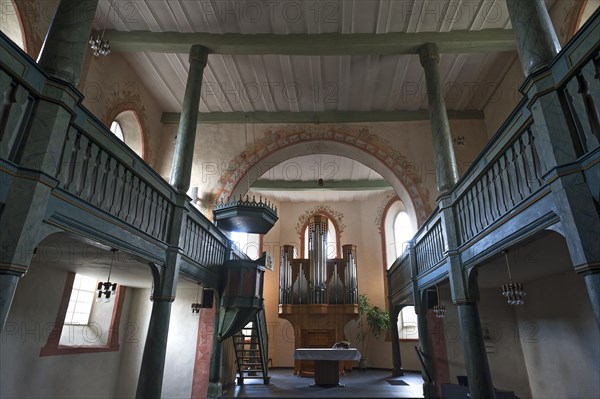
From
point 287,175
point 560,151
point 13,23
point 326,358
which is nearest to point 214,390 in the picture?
point 326,358

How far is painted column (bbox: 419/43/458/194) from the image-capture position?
5840 mm

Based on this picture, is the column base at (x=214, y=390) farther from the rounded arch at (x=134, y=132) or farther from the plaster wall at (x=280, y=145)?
the rounded arch at (x=134, y=132)

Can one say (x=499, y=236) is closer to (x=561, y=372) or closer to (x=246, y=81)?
(x=561, y=372)

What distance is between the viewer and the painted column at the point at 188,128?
6129 mm

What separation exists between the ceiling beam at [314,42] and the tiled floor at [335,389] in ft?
24.0

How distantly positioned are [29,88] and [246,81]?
21.7 feet

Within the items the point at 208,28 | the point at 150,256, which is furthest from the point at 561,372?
the point at 208,28

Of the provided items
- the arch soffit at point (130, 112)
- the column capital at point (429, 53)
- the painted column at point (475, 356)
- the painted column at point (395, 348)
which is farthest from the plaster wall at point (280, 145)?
the painted column at point (475, 356)

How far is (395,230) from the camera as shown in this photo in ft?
48.9

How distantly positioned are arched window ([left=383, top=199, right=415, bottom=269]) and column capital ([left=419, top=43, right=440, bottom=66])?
26.5ft

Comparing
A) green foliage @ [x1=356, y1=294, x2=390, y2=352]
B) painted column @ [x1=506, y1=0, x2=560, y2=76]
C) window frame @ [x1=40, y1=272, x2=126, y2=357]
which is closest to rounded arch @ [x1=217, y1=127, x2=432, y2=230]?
window frame @ [x1=40, y1=272, x2=126, y2=357]

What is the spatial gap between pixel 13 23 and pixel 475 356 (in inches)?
323

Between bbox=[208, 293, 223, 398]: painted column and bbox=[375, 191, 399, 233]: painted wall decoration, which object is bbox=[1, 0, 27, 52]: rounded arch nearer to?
bbox=[208, 293, 223, 398]: painted column

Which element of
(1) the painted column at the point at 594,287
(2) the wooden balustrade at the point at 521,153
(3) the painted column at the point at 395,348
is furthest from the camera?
(3) the painted column at the point at 395,348
